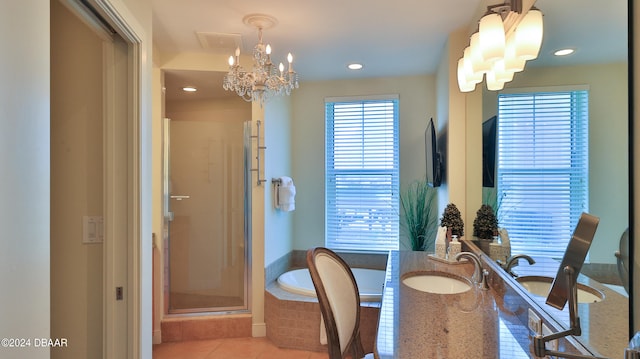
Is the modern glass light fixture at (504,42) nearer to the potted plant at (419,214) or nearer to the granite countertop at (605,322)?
the granite countertop at (605,322)

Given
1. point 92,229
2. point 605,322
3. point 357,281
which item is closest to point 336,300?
point 605,322

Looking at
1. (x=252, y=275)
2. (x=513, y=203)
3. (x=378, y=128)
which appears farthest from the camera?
(x=378, y=128)

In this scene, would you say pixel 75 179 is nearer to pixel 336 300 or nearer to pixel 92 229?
pixel 92 229

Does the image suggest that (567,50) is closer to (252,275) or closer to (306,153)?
(252,275)

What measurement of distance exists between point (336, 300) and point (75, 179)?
51.5 inches

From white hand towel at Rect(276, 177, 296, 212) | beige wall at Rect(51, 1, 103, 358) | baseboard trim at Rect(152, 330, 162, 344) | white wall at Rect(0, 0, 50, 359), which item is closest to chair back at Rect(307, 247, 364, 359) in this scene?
white wall at Rect(0, 0, 50, 359)

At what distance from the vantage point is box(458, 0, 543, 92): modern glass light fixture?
1396mm

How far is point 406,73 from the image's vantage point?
11.8 ft

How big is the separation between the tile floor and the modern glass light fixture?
7.56ft

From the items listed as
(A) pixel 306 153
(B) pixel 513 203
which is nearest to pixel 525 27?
(B) pixel 513 203

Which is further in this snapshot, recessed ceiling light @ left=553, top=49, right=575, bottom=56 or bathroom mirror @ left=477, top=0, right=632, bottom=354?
recessed ceiling light @ left=553, top=49, right=575, bottom=56

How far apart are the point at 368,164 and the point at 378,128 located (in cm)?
41

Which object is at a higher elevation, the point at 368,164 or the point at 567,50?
the point at 567,50

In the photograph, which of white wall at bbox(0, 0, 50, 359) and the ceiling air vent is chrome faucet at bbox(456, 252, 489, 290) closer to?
white wall at bbox(0, 0, 50, 359)
